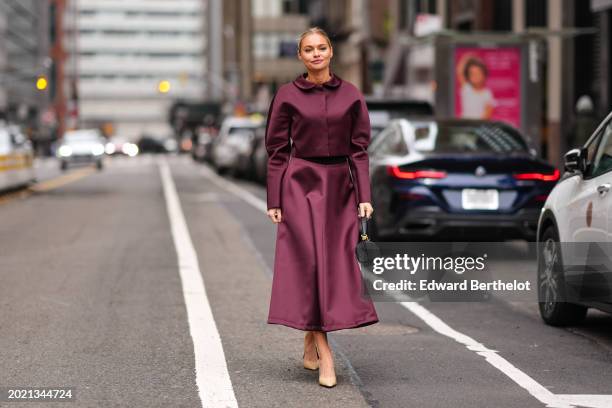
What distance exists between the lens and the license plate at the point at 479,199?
42.3 ft

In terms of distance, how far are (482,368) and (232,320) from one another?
8.32ft

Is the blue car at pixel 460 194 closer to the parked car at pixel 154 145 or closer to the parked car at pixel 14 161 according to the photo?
the parked car at pixel 14 161

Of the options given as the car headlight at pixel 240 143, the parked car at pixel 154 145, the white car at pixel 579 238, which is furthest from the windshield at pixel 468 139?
the parked car at pixel 154 145

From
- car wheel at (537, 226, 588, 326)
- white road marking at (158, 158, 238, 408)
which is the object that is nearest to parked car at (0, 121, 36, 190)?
white road marking at (158, 158, 238, 408)

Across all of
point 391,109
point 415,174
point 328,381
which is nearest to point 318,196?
point 328,381

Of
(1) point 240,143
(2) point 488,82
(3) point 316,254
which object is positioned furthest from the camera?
(1) point 240,143

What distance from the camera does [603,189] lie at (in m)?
8.17

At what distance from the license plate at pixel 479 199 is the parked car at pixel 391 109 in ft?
19.6

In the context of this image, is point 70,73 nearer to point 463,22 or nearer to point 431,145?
point 463,22

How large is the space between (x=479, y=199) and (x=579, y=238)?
436cm

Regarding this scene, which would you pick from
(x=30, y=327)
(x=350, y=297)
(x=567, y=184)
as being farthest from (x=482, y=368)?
(x=30, y=327)

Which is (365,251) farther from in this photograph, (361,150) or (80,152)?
(80,152)

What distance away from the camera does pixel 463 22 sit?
131 ft

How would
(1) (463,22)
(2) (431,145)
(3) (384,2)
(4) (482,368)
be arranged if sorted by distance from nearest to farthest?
(4) (482,368) → (2) (431,145) → (1) (463,22) → (3) (384,2)
